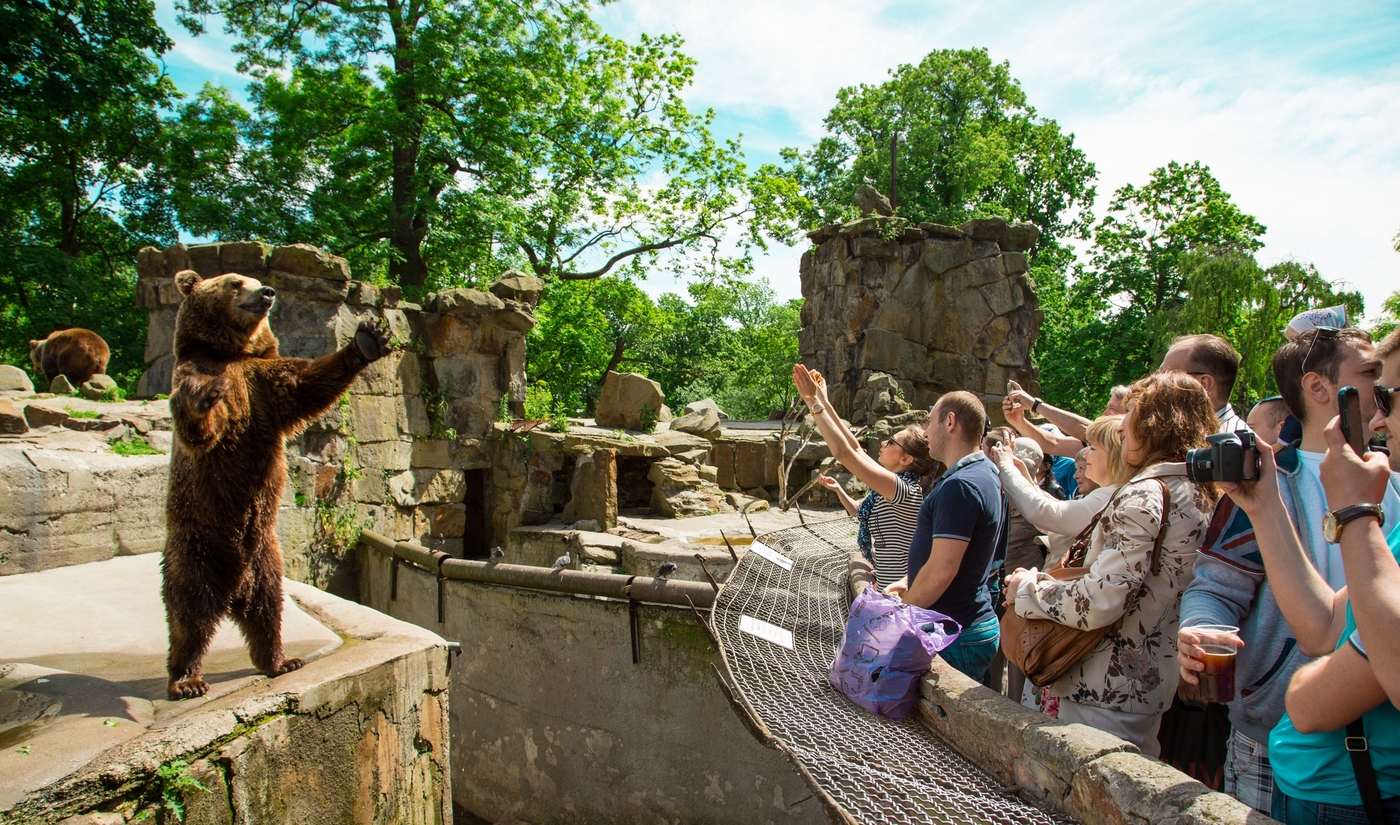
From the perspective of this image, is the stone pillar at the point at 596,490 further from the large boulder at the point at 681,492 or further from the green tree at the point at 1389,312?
the green tree at the point at 1389,312

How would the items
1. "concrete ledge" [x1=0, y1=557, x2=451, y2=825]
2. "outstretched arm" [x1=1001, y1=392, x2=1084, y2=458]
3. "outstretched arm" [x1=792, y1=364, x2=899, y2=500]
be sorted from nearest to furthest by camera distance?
"concrete ledge" [x1=0, y1=557, x2=451, y2=825]
"outstretched arm" [x1=792, y1=364, x2=899, y2=500]
"outstretched arm" [x1=1001, y1=392, x2=1084, y2=458]

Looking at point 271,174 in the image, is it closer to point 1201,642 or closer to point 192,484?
point 192,484

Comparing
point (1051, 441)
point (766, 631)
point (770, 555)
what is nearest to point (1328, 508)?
point (766, 631)

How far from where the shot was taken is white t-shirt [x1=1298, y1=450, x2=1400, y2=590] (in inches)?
70.2

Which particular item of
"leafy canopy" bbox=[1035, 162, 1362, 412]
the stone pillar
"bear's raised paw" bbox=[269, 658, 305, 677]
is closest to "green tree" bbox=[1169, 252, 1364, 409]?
"leafy canopy" bbox=[1035, 162, 1362, 412]

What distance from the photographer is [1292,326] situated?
260 centimetres

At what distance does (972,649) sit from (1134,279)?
21.5 m

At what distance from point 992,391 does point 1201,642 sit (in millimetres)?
15470

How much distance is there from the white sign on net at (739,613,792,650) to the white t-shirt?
5.81 feet

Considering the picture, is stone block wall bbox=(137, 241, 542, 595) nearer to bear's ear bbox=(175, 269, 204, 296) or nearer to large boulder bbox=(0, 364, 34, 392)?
large boulder bbox=(0, 364, 34, 392)

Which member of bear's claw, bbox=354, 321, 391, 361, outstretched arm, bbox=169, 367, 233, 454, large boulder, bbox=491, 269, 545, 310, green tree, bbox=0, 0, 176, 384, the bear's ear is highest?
green tree, bbox=0, 0, 176, 384

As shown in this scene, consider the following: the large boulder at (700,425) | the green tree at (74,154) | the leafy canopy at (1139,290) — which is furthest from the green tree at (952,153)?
the green tree at (74,154)

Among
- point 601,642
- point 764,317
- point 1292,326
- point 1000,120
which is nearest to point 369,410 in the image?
point 601,642

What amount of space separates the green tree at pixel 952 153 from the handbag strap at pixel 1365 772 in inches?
851
